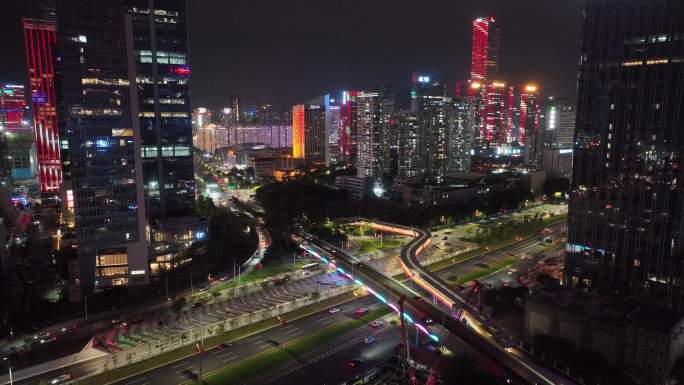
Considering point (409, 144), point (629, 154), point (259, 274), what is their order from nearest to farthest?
point (629, 154) → point (259, 274) → point (409, 144)

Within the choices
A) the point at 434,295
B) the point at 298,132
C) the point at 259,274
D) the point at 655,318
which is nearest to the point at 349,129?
the point at 298,132

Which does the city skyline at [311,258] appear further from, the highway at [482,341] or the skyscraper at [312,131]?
the skyscraper at [312,131]

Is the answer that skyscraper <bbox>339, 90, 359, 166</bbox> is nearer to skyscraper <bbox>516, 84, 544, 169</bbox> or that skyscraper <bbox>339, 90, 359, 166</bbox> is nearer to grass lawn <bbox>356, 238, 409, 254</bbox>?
skyscraper <bbox>516, 84, 544, 169</bbox>

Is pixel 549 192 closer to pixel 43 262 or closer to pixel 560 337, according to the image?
pixel 560 337

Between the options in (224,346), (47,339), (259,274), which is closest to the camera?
(224,346)

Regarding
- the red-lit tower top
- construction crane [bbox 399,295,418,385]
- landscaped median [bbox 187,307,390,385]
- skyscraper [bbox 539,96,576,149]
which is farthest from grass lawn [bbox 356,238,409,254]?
the red-lit tower top

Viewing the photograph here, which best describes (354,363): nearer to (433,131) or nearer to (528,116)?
(433,131)

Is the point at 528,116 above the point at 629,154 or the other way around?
above
